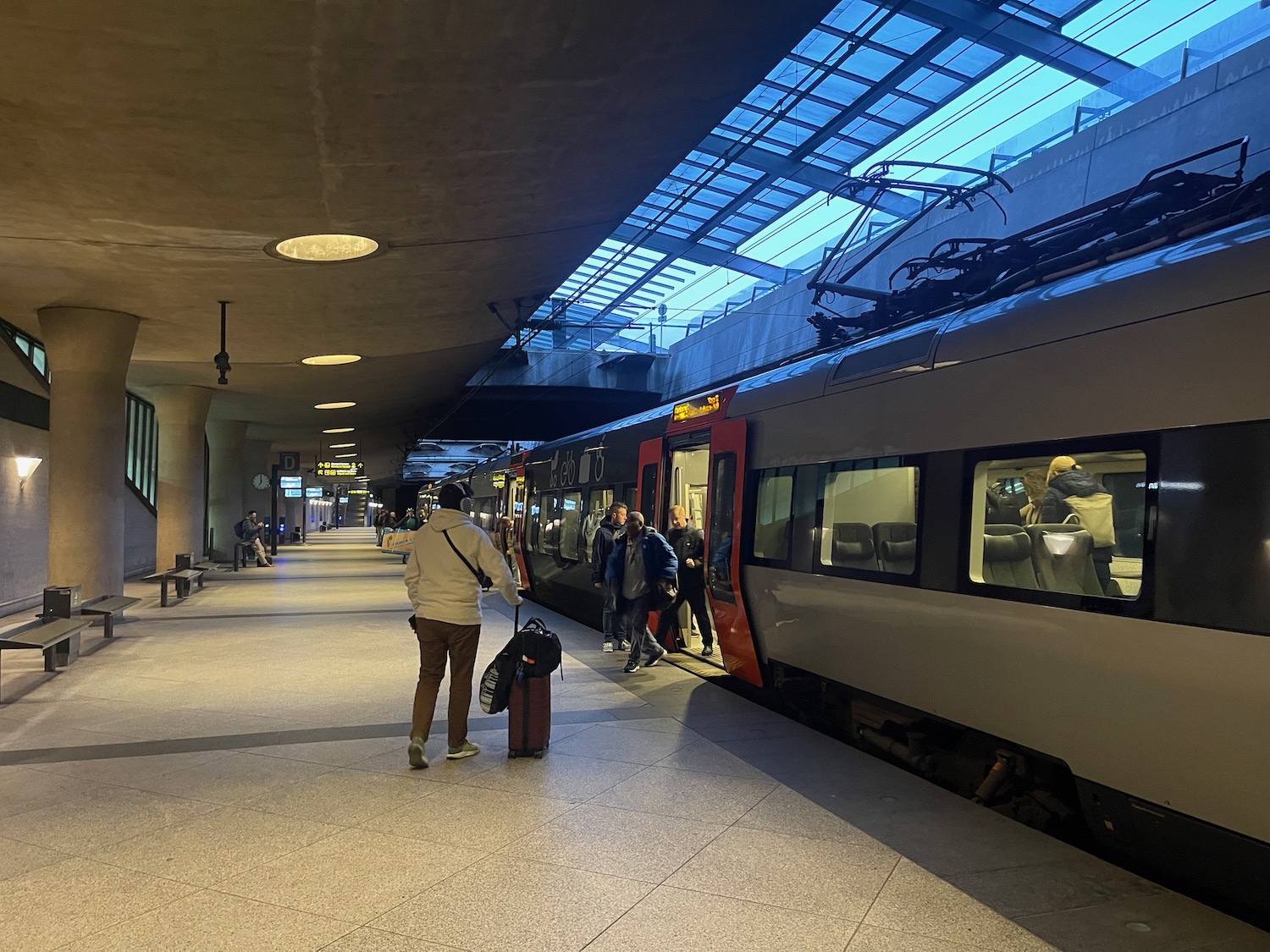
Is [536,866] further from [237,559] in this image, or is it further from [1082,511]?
[237,559]

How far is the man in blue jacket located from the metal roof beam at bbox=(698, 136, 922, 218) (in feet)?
29.5

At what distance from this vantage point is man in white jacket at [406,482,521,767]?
614 centimetres

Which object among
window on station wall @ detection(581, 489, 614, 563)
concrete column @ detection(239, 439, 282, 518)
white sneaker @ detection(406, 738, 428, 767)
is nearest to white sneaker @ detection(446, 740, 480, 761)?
white sneaker @ detection(406, 738, 428, 767)

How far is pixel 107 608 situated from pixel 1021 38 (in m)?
14.3

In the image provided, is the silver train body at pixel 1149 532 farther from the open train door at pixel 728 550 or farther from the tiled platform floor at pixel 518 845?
the open train door at pixel 728 550

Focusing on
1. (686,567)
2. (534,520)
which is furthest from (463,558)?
(534,520)

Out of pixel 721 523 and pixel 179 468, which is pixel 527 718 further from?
pixel 179 468

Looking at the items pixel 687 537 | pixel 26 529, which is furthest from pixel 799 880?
pixel 26 529

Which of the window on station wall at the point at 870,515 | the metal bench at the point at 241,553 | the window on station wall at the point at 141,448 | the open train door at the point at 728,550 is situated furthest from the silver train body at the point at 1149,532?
the metal bench at the point at 241,553

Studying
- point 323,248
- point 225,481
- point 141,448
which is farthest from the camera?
point 225,481

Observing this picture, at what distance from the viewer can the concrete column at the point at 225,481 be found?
1133 inches

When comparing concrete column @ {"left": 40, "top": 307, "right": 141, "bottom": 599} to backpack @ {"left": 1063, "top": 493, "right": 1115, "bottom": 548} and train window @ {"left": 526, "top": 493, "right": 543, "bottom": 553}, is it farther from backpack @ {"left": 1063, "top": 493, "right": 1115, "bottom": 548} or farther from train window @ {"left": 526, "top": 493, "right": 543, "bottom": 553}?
backpack @ {"left": 1063, "top": 493, "right": 1115, "bottom": 548}

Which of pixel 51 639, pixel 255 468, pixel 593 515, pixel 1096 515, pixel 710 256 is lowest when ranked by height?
pixel 51 639

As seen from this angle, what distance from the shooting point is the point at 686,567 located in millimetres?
10047
